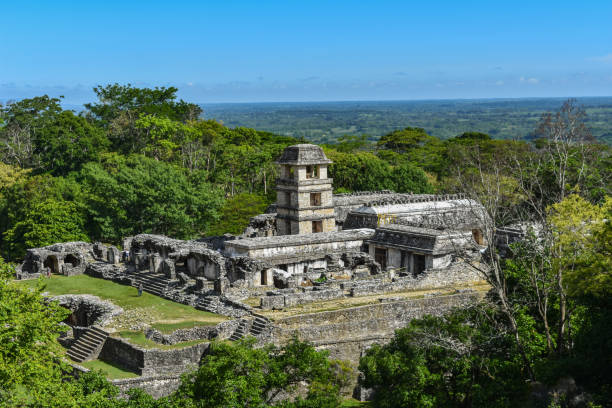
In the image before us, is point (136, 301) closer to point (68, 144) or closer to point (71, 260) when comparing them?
point (71, 260)

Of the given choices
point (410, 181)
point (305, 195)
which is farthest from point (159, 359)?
point (410, 181)

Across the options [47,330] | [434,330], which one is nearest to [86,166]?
[47,330]

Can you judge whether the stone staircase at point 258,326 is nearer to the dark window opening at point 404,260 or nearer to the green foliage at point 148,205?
the dark window opening at point 404,260

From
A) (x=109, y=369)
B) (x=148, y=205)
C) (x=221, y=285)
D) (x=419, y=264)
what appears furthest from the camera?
(x=148, y=205)

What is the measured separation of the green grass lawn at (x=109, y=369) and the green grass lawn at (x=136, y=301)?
2778 mm

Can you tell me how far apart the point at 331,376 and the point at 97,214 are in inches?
1178

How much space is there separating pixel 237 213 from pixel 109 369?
87.1 ft

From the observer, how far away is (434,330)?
24.2m

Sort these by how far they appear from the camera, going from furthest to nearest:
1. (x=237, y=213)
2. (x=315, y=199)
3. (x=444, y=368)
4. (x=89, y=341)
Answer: (x=237, y=213), (x=315, y=199), (x=89, y=341), (x=444, y=368)

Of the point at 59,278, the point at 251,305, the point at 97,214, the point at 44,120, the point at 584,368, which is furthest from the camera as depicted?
the point at 44,120

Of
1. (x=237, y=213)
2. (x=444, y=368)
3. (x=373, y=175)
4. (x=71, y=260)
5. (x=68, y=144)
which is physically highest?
(x=68, y=144)

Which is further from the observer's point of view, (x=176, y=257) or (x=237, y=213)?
(x=237, y=213)

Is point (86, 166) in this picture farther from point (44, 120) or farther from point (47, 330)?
point (47, 330)

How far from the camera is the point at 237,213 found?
180 ft
